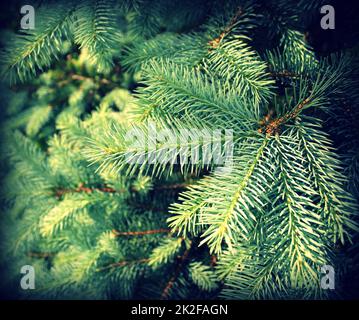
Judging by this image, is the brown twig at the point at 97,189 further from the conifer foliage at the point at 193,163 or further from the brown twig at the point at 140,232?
the brown twig at the point at 140,232

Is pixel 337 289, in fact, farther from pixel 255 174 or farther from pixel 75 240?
pixel 75 240

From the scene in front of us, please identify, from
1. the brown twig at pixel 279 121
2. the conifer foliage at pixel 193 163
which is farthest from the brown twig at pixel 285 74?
the brown twig at pixel 279 121

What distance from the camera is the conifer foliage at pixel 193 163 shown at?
1.61 ft

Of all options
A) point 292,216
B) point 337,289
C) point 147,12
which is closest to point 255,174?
point 292,216

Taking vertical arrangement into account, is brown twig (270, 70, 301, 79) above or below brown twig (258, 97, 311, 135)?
above

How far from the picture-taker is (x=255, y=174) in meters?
0.49

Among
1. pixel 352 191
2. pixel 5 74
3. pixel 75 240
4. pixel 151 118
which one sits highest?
pixel 5 74

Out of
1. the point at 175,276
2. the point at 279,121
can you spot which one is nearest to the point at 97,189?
the point at 175,276

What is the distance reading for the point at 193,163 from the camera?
1.67ft

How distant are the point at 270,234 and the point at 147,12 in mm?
600

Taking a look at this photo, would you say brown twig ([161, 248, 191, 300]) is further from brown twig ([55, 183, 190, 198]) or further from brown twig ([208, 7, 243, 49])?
brown twig ([208, 7, 243, 49])

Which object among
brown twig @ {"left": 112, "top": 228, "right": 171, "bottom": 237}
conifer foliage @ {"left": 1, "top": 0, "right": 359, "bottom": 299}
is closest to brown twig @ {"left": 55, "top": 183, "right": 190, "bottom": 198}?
conifer foliage @ {"left": 1, "top": 0, "right": 359, "bottom": 299}

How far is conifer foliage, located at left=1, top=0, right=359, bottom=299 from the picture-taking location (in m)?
0.49

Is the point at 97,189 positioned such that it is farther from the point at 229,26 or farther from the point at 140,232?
the point at 229,26
